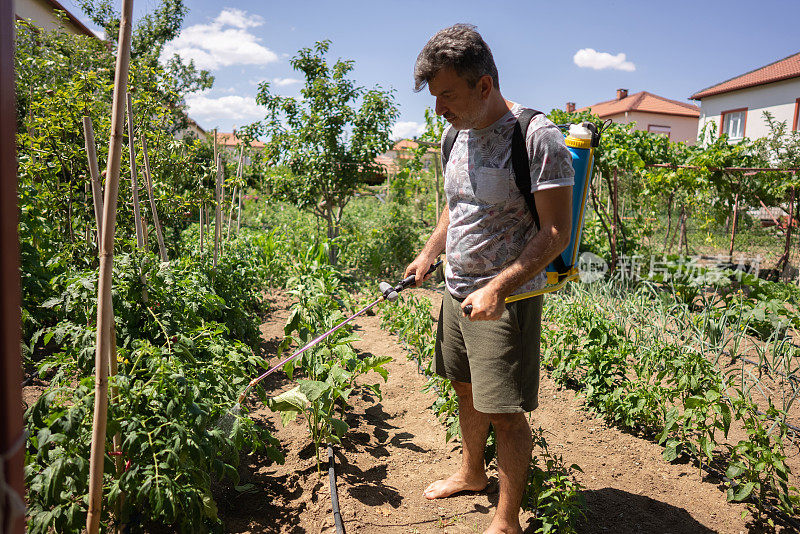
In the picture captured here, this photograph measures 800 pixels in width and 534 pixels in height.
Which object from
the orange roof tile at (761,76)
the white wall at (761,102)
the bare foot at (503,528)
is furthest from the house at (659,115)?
the bare foot at (503,528)

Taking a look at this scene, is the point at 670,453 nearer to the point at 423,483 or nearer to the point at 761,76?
the point at 423,483

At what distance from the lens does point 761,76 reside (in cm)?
2034

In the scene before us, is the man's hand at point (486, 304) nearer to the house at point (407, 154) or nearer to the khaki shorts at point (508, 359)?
the khaki shorts at point (508, 359)

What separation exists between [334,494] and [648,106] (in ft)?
114

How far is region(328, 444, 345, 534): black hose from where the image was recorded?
83.7 inches

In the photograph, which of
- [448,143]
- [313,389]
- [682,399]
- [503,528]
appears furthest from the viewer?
[682,399]

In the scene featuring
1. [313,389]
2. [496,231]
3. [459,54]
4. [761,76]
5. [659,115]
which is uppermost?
[659,115]

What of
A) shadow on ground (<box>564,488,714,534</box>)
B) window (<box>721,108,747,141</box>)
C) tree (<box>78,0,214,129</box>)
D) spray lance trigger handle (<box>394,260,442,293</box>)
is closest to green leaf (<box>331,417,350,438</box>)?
spray lance trigger handle (<box>394,260,442,293</box>)

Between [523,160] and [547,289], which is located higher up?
[523,160]

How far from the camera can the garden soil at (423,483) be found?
226cm

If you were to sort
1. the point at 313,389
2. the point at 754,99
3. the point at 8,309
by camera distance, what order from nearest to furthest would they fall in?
1. the point at 8,309
2. the point at 313,389
3. the point at 754,99

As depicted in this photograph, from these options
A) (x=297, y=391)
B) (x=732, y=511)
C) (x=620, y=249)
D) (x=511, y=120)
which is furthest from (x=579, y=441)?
(x=620, y=249)

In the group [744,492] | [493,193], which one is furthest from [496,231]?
[744,492]

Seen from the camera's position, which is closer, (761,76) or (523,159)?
(523,159)
